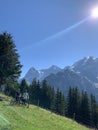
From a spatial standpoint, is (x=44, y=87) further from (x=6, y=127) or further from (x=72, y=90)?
(x=6, y=127)

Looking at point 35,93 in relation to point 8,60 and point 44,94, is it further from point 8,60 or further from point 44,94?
point 8,60

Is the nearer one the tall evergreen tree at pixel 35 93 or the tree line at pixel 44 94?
the tree line at pixel 44 94

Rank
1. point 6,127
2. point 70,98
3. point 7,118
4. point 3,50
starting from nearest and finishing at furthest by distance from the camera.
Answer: point 6,127 < point 7,118 < point 3,50 < point 70,98

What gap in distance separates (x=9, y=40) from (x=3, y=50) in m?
2.86

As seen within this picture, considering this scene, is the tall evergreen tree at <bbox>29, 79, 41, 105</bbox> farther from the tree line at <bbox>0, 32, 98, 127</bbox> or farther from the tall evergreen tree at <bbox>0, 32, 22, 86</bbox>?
the tall evergreen tree at <bbox>0, 32, 22, 86</bbox>

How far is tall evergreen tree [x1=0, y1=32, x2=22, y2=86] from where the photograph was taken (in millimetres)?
65000

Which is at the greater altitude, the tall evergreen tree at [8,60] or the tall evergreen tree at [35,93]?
the tall evergreen tree at [35,93]

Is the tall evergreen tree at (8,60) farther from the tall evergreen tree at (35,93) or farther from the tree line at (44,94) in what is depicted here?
the tall evergreen tree at (35,93)

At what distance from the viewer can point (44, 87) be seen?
148 metres

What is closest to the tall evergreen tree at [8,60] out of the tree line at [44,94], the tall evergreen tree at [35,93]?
the tree line at [44,94]

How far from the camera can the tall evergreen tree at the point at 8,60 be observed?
65000mm

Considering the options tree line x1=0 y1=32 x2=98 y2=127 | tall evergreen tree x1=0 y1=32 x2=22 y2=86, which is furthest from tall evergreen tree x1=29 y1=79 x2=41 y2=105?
tall evergreen tree x1=0 y1=32 x2=22 y2=86

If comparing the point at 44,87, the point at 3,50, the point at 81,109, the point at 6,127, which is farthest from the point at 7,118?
the point at 44,87

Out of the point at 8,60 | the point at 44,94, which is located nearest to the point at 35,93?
the point at 44,94
